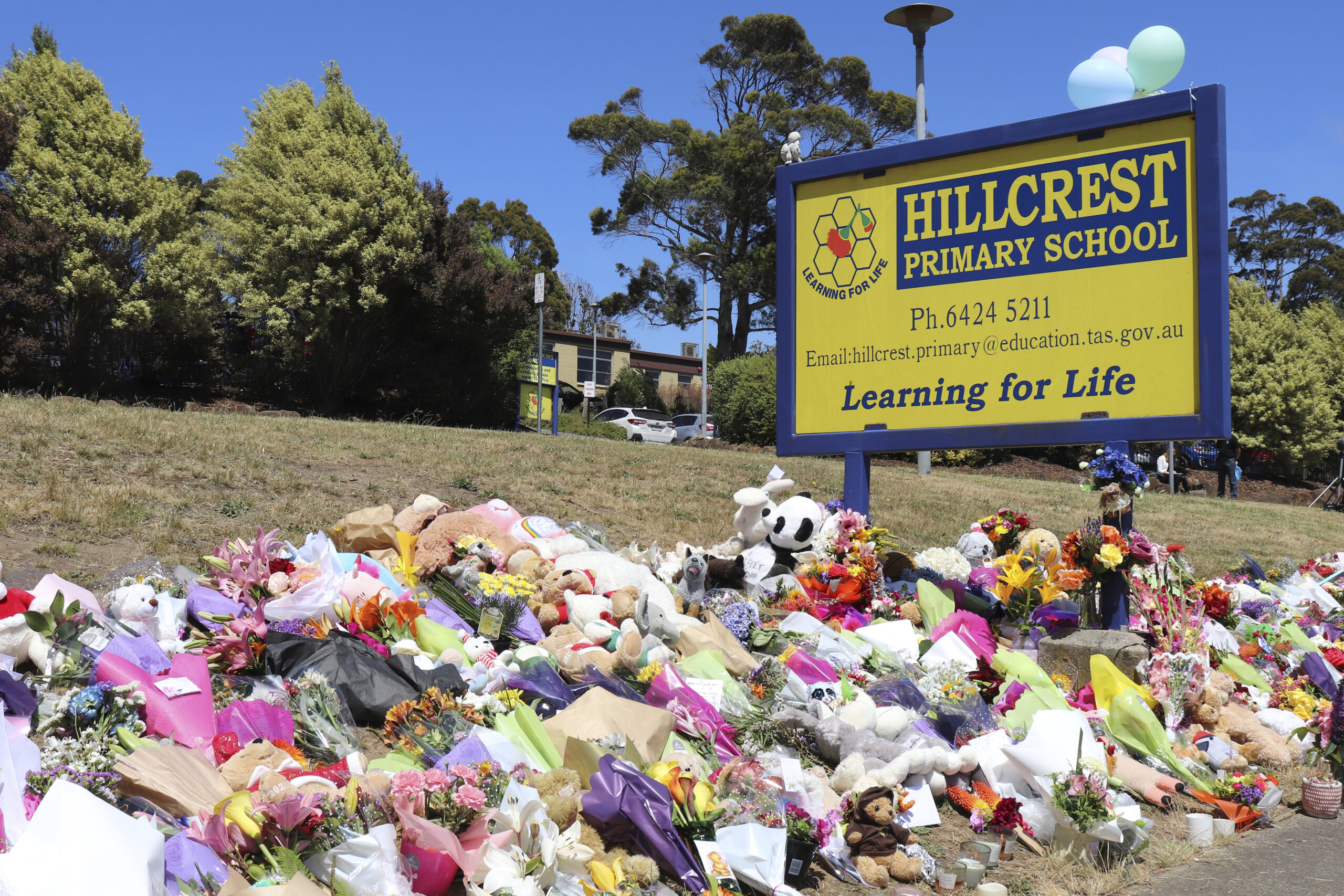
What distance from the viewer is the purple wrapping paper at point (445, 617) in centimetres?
437

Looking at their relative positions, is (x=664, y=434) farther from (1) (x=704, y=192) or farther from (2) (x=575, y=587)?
(2) (x=575, y=587)

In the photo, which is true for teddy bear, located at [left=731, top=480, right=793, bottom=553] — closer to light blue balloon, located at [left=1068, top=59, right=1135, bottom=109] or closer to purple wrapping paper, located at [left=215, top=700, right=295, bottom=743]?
light blue balloon, located at [left=1068, top=59, right=1135, bottom=109]

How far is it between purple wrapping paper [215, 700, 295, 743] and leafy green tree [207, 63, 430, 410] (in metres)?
18.5

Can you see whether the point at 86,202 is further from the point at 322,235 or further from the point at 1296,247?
the point at 1296,247

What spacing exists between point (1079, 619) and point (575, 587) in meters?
2.74

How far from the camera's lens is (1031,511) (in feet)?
37.1

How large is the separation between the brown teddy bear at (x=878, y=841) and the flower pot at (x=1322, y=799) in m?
1.86

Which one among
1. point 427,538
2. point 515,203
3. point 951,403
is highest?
point 515,203

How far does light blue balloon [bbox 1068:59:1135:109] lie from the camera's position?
5445mm

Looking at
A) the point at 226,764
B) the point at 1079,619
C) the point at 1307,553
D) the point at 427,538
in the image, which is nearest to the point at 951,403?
the point at 1079,619

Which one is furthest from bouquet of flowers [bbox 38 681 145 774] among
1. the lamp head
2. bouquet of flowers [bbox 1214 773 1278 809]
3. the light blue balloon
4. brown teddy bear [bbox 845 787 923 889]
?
the lamp head

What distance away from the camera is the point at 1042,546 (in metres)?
5.48

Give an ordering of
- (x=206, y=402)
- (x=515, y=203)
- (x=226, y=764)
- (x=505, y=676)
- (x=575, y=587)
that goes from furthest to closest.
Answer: (x=515, y=203) < (x=206, y=402) < (x=575, y=587) < (x=505, y=676) < (x=226, y=764)

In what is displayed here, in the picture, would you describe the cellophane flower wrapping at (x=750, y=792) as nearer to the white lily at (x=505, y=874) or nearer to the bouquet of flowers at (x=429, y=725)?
the white lily at (x=505, y=874)
